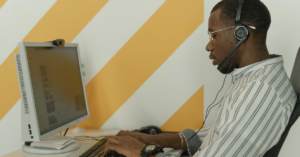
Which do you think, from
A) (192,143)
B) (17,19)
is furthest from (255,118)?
(17,19)

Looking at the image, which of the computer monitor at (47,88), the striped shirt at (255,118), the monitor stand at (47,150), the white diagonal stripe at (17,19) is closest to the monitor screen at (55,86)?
the computer monitor at (47,88)

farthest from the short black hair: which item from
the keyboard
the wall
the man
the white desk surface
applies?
the white desk surface

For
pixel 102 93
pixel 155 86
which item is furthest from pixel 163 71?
pixel 102 93

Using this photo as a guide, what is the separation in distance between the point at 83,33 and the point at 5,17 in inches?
23.5

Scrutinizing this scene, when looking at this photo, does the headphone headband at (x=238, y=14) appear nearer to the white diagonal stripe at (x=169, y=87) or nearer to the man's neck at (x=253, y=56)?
the man's neck at (x=253, y=56)

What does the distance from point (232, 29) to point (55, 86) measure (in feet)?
2.94

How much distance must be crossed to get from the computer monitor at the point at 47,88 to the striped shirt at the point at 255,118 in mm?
760

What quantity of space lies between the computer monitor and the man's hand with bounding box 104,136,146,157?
0.95ft

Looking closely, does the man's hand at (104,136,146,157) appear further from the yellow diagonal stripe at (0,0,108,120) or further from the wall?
the yellow diagonal stripe at (0,0,108,120)

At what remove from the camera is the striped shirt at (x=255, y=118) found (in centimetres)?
78

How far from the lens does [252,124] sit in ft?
2.55

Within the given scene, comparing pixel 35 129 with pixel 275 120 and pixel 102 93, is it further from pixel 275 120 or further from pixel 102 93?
pixel 275 120

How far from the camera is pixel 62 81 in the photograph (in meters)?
1.33

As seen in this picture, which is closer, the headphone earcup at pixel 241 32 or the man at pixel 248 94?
the man at pixel 248 94
